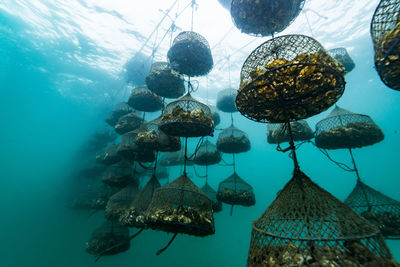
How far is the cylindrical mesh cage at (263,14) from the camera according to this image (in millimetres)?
3436

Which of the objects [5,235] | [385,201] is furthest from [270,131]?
[5,235]

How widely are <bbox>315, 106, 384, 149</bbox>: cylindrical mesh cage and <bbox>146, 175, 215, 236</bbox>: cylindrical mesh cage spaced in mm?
4546

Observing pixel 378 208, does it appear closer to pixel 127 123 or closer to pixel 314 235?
pixel 314 235

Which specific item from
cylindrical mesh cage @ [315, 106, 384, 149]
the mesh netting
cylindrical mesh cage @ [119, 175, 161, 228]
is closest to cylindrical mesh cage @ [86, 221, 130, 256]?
cylindrical mesh cage @ [119, 175, 161, 228]

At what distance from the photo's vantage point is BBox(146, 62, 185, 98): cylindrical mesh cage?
19.9 feet

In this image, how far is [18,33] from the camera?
62.8 feet

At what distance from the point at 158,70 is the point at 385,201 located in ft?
27.6

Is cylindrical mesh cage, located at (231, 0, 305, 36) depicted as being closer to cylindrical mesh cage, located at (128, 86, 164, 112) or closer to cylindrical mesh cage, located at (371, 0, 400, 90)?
cylindrical mesh cage, located at (371, 0, 400, 90)

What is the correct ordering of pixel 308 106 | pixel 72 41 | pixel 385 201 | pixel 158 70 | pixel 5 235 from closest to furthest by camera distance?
pixel 308 106 < pixel 385 201 < pixel 158 70 < pixel 72 41 < pixel 5 235

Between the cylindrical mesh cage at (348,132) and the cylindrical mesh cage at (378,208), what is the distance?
4.78 feet

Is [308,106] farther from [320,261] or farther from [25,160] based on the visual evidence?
[25,160]

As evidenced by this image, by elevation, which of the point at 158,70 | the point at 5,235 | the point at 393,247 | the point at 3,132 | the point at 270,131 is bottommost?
the point at 393,247

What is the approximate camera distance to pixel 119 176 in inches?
281

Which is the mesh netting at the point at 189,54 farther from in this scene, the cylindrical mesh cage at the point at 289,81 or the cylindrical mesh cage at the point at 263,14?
the cylindrical mesh cage at the point at 289,81
